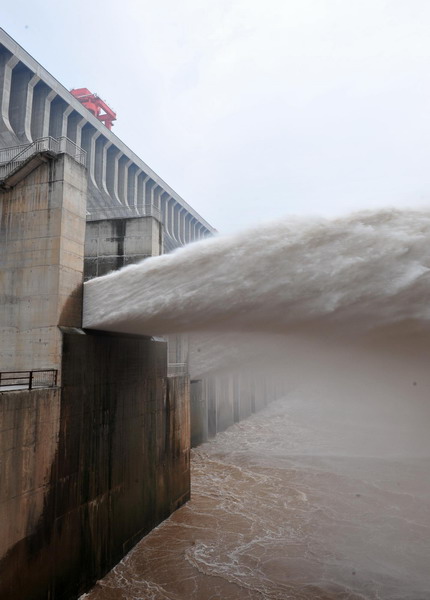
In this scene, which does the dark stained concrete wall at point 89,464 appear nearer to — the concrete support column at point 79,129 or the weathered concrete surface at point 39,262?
the weathered concrete surface at point 39,262

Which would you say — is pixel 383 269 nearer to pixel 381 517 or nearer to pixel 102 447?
pixel 102 447

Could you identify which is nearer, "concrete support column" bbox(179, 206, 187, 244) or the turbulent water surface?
the turbulent water surface

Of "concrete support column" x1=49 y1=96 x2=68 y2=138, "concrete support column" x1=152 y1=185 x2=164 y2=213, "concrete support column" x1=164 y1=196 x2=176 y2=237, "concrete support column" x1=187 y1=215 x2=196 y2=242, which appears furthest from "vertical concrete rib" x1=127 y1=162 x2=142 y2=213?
"concrete support column" x1=187 y1=215 x2=196 y2=242

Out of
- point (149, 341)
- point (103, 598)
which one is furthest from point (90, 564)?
point (149, 341)

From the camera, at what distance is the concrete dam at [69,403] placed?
994 cm

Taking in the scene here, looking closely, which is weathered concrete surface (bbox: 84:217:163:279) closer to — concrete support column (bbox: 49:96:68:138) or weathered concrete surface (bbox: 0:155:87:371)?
weathered concrete surface (bbox: 0:155:87:371)

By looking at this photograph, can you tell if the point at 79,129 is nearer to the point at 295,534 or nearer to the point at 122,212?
the point at 122,212

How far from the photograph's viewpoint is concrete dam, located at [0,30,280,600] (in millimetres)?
9938

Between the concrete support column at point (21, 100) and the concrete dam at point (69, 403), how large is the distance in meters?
20.4

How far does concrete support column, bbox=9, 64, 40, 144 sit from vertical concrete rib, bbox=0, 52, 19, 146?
1201mm

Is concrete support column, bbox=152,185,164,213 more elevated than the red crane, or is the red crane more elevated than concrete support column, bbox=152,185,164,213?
the red crane

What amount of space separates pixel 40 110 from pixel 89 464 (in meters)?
32.8

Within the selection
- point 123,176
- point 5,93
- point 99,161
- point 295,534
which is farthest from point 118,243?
point 123,176

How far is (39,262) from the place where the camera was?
1277 centimetres
